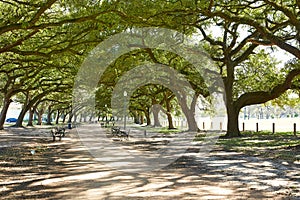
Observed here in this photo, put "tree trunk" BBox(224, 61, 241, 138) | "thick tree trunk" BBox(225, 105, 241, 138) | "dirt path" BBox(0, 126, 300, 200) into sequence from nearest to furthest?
"dirt path" BBox(0, 126, 300, 200) → "tree trunk" BBox(224, 61, 241, 138) → "thick tree trunk" BBox(225, 105, 241, 138)

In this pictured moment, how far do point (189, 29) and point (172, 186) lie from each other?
1177 centimetres

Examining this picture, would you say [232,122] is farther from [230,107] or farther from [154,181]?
[154,181]

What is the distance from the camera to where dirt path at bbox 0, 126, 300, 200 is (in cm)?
694

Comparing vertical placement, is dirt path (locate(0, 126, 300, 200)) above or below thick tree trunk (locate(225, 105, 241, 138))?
below

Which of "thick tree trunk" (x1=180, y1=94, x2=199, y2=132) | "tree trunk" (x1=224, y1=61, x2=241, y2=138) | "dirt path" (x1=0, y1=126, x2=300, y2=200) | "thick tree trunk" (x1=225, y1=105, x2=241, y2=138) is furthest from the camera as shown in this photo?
"thick tree trunk" (x1=180, y1=94, x2=199, y2=132)

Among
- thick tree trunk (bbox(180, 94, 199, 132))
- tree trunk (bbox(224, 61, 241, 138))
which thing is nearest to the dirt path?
tree trunk (bbox(224, 61, 241, 138))

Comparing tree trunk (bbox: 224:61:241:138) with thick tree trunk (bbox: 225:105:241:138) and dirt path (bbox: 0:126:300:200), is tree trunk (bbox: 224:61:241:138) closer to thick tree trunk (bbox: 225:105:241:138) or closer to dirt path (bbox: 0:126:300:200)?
thick tree trunk (bbox: 225:105:241:138)

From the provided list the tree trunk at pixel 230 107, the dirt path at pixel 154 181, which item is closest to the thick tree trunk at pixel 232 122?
the tree trunk at pixel 230 107

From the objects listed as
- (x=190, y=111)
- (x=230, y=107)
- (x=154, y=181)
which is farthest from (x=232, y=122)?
(x=154, y=181)

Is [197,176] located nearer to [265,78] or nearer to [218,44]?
[218,44]

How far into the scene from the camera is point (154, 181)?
27.2 ft

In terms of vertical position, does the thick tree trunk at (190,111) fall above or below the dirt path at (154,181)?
above

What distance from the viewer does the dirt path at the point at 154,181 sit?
6.94 metres

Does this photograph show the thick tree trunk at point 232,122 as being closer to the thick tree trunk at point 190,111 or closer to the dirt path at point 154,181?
the thick tree trunk at point 190,111
